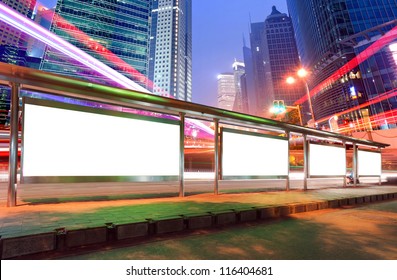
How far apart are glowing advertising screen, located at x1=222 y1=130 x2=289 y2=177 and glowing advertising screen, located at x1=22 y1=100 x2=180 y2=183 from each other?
1783mm

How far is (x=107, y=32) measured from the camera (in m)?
105

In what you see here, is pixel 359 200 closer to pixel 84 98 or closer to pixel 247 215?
pixel 247 215

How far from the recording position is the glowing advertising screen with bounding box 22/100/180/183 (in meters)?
4.89

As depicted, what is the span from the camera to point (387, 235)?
4469mm

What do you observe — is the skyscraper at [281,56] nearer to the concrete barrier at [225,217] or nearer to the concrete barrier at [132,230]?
the concrete barrier at [225,217]

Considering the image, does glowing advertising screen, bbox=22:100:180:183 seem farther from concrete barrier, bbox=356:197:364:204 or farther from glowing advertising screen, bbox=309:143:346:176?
concrete barrier, bbox=356:197:364:204

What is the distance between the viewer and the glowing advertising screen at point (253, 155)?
25.1ft

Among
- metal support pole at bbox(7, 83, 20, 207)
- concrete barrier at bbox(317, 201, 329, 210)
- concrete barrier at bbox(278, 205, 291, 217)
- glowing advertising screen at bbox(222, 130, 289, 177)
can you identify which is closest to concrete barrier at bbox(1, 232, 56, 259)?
metal support pole at bbox(7, 83, 20, 207)

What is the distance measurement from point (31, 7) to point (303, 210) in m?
208

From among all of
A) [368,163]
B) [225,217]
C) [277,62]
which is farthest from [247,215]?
[277,62]

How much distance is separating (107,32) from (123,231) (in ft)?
388

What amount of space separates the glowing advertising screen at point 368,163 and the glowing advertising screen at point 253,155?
22.1 feet

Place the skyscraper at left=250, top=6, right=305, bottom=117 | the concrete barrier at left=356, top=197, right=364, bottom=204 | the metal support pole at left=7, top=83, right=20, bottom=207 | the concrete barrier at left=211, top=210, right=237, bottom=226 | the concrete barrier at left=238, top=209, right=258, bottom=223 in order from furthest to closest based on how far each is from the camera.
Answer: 1. the skyscraper at left=250, top=6, right=305, bottom=117
2. the concrete barrier at left=356, top=197, right=364, bottom=204
3. the concrete barrier at left=238, top=209, right=258, bottom=223
4. the concrete barrier at left=211, top=210, right=237, bottom=226
5. the metal support pole at left=7, top=83, right=20, bottom=207
